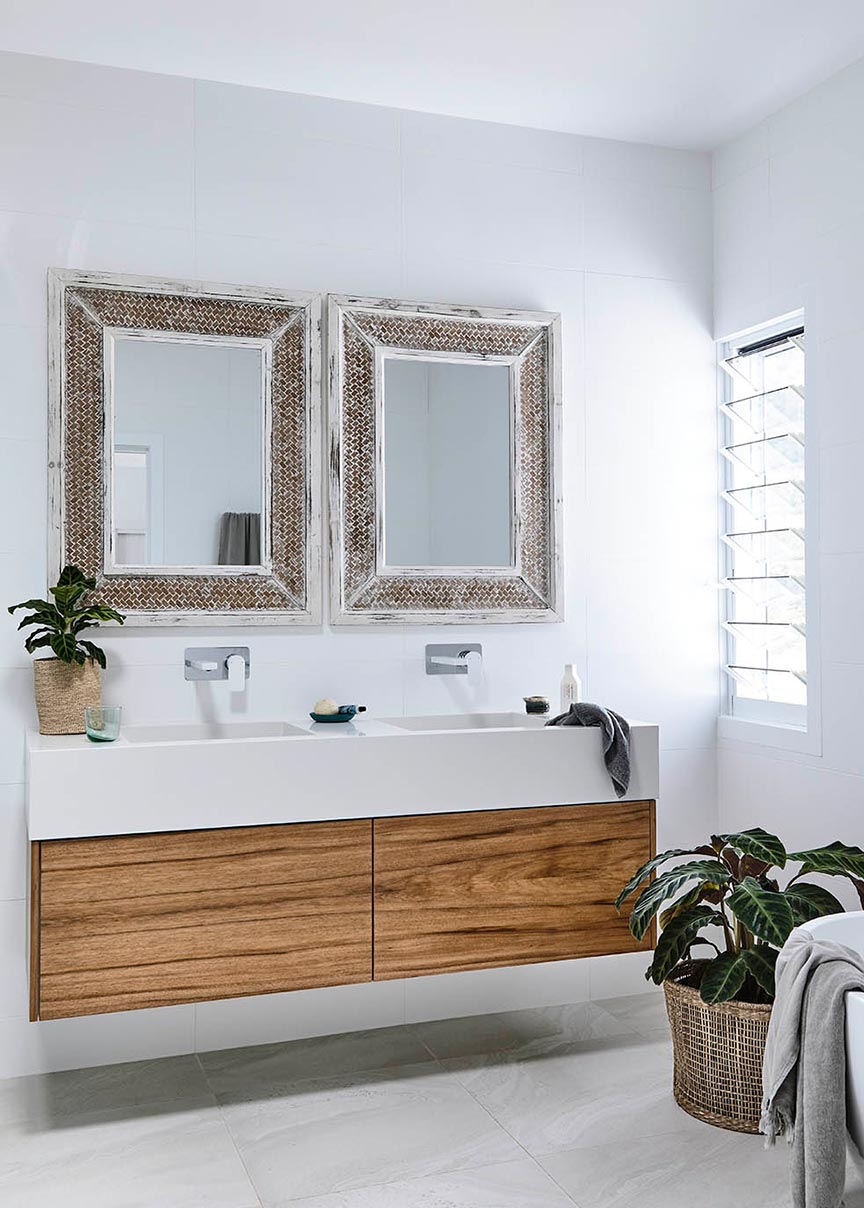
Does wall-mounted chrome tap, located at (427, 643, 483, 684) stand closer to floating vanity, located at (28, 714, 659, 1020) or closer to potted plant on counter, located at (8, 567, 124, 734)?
floating vanity, located at (28, 714, 659, 1020)

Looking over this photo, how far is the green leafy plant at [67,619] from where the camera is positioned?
292 cm

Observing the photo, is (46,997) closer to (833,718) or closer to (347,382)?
(347,382)

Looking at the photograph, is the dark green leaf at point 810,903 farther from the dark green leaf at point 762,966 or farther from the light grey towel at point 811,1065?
the light grey towel at point 811,1065

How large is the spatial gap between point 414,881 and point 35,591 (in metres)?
1.23

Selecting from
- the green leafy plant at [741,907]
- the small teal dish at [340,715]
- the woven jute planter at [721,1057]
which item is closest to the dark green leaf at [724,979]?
the green leafy plant at [741,907]

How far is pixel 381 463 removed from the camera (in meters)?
3.36

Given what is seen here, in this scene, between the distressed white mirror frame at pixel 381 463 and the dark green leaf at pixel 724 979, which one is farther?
the distressed white mirror frame at pixel 381 463

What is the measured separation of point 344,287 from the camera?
3365mm

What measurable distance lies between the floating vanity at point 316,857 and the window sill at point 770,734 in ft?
1.81

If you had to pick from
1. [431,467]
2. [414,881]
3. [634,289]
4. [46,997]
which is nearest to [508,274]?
[634,289]

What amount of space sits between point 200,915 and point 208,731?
640 mm

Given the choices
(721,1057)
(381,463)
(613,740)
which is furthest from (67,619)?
(721,1057)

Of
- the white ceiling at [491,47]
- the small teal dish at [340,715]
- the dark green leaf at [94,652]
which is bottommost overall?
the small teal dish at [340,715]

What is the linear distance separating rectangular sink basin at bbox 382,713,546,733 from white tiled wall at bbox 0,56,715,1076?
0.20ft
